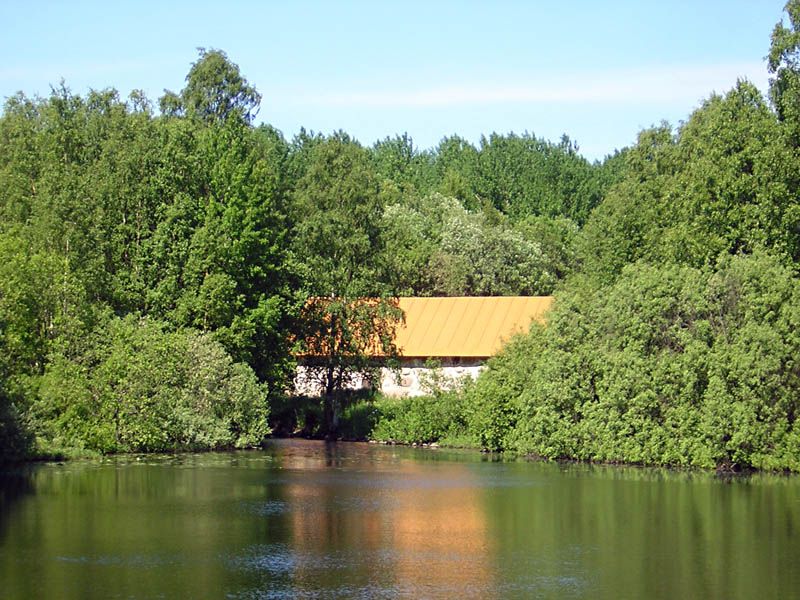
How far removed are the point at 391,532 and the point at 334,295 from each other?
86.9 feet

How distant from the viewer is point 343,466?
1690 inches

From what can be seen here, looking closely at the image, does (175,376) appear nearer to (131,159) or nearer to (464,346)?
(131,159)

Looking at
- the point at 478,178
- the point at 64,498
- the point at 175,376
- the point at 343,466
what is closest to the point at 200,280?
the point at 175,376

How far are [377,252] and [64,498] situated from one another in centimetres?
2538

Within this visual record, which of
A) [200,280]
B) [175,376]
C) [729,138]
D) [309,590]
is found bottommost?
[309,590]

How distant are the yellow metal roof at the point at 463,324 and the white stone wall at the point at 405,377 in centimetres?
54

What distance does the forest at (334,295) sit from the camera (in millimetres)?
41969

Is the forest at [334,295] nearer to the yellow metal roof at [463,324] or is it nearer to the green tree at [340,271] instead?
the green tree at [340,271]

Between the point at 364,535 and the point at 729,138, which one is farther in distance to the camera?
the point at 729,138

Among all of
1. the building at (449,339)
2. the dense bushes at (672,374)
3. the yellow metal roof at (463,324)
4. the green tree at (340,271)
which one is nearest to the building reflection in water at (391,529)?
the dense bushes at (672,374)

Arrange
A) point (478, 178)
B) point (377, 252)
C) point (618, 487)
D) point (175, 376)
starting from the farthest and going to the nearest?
point (478, 178) → point (377, 252) → point (175, 376) → point (618, 487)

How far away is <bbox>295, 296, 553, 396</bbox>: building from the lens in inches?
2175

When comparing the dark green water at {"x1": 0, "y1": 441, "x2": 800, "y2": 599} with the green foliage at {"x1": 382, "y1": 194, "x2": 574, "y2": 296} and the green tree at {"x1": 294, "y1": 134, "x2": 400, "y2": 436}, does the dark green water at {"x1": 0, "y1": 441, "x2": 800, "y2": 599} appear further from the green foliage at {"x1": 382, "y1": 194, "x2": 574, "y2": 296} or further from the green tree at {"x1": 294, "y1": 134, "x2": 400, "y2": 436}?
the green foliage at {"x1": 382, "y1": 194, "x2": 574, "y2": 296}

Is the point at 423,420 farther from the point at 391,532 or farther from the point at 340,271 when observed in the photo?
the point at 391,532
